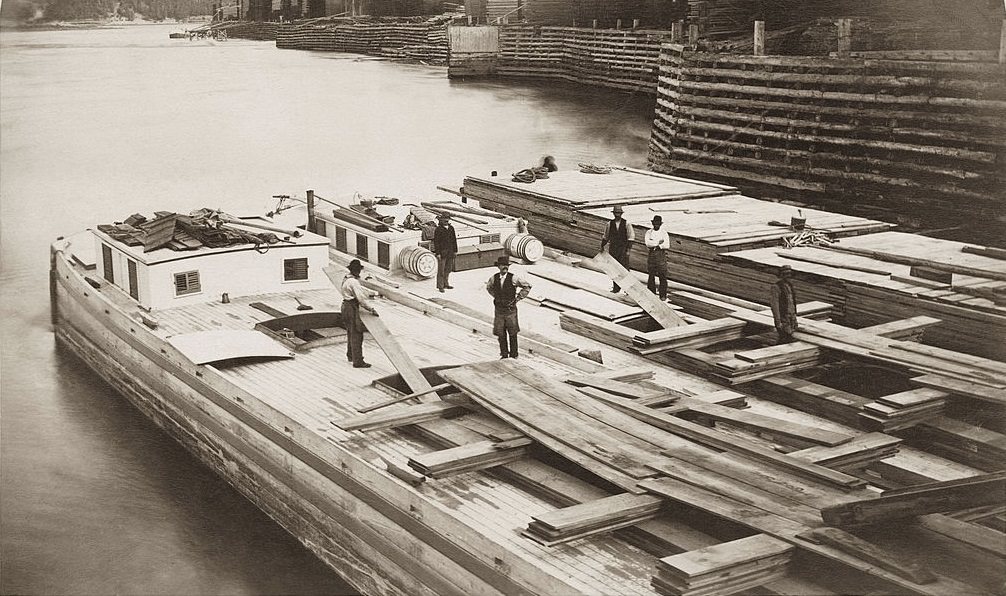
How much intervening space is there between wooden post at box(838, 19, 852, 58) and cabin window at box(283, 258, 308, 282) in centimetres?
1913

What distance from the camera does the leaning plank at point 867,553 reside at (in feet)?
29.2

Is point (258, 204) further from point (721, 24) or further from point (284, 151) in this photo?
point (721, 24)

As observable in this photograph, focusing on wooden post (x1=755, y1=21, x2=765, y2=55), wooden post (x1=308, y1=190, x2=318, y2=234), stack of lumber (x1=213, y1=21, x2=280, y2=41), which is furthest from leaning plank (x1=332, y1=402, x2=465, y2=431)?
stack of lumber (x1=213, y1=21, x2=280, y2=41)

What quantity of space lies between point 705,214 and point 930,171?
6956mm

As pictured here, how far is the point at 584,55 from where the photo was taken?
8400cm

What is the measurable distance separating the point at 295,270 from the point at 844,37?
1957cm

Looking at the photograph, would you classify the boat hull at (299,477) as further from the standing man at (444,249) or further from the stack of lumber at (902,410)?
the stack of lumber at (902,410)

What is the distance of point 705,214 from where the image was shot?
25.9 m

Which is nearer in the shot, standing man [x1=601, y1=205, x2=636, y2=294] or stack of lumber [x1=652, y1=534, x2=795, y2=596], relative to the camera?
stack of lumber [x1=652, y1=534, x2=795, y2=596]

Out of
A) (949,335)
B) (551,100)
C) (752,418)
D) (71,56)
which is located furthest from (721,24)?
(71,56)

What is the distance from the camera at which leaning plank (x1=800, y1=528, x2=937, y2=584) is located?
890 centimetres

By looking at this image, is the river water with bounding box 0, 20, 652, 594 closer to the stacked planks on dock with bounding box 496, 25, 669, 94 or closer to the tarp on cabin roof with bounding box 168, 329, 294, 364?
the stacked planks on dock with bounding box 496, 25, 669, 94

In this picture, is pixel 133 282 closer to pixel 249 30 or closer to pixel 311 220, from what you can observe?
pixel 311 220

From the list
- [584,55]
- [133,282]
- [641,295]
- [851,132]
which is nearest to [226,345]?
[133,282]
